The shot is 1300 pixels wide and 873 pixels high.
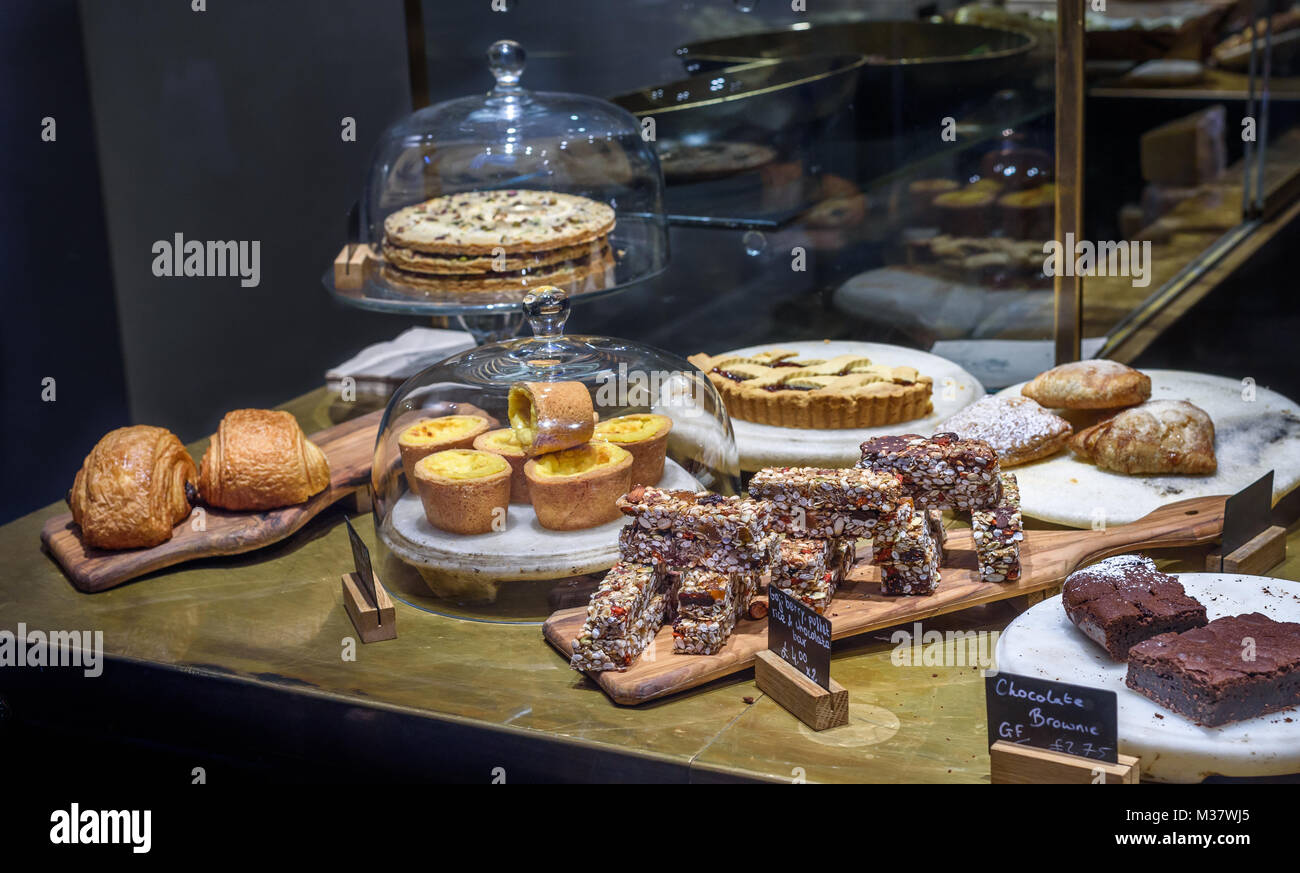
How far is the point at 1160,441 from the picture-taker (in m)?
2.04

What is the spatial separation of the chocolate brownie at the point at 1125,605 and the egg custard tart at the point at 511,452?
788 mm

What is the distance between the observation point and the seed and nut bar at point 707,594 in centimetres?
159

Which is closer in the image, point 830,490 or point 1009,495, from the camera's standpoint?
point 830,490

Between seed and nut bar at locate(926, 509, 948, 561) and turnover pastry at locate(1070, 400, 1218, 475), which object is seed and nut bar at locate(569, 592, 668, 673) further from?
turnover pastry at locate(1070, 400, 1218, 475)

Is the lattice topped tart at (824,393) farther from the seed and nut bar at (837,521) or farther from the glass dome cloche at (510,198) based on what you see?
the seed and nut bar at (837,521)

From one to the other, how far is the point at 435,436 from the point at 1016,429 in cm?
100

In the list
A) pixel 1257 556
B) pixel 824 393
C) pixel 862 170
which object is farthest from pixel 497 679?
pixel 862 170

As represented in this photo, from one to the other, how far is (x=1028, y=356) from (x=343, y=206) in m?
2.09

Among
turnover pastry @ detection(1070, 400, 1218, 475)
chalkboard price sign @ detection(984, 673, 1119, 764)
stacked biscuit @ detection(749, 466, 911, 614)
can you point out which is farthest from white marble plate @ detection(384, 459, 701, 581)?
turnover pastry @ detection(1070, 400, 1218, 475)

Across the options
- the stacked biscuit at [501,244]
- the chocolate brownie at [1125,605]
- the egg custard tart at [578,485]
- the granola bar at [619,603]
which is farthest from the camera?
the stacked biscuit at [501,244]

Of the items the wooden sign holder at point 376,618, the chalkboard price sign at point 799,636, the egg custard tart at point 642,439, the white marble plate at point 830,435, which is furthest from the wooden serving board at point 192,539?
the chalkboard price sign at point 799,636

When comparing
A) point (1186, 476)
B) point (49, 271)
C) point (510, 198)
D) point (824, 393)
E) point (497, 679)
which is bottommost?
point (497, 679)

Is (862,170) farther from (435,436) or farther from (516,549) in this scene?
(516,549)
